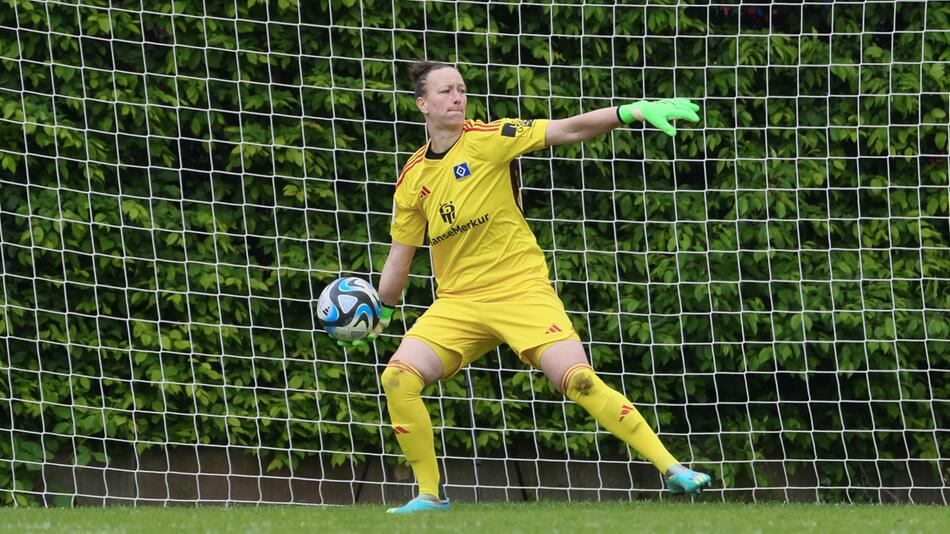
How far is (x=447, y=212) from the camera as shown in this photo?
5730 millimetres

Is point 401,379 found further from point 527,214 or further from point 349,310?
point 527,214

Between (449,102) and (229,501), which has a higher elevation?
(449,102)

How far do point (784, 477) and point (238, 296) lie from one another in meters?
2.99

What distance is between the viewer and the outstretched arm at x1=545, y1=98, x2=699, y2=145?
17.6 feet

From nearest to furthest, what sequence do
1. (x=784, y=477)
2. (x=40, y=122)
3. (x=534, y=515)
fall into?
(x=534, y=515) → (x=40, y=122) → (x=784, y=477)

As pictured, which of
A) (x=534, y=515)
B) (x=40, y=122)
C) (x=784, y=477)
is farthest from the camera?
(x=784, y=477)

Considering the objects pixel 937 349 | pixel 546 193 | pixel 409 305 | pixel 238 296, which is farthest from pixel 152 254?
pixel 937 349

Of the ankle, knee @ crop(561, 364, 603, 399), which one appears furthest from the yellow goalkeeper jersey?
the ankle

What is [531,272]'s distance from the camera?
228 inches

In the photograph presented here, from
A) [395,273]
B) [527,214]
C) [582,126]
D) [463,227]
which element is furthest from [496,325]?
[527,214]

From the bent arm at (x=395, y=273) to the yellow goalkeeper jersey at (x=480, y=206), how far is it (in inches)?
8.4

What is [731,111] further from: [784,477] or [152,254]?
[152,254]

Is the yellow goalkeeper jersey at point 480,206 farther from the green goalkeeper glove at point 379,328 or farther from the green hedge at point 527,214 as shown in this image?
the green hedge at point 527,214

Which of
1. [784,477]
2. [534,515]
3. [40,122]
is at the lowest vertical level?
[784,477]
